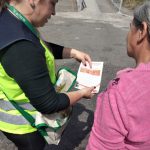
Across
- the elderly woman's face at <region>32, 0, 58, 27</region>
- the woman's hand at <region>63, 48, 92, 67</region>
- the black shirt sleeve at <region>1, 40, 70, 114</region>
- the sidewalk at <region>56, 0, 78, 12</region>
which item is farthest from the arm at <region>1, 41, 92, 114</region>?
the sidewalk at <region>56, 0, 78, 12</region>

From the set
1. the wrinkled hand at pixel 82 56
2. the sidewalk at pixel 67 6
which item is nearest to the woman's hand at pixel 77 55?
the wrinkled hand at pixel 82 56

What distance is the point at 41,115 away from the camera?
220cm

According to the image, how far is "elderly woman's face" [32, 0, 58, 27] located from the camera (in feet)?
6.59

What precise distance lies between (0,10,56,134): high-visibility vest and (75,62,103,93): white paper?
0.44 m

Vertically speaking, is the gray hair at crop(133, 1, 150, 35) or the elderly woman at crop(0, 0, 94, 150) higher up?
the gray hair at crop(133, 1, 150, 35)

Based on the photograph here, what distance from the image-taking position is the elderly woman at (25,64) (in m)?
1.90

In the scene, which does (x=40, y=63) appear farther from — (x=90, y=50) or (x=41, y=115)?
(x=90, y=50)

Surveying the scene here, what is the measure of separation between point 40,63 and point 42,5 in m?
0.34

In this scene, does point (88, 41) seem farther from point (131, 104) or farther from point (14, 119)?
point (131, 104)

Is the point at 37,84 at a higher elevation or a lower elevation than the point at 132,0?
higher

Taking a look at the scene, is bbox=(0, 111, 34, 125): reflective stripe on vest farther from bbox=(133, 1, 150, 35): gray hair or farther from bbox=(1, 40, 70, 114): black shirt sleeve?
bbox=(133, 1, 150, 35): gray hair

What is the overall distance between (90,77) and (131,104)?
1099 millimetres

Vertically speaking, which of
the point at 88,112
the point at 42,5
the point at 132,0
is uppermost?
the point at 42,5

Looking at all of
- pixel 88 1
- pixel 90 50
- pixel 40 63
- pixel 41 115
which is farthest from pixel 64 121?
pixel 88 1
